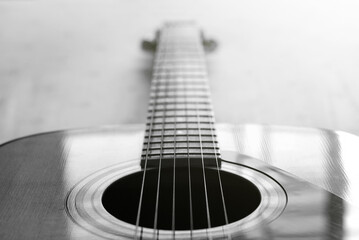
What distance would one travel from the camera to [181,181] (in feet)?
2.46

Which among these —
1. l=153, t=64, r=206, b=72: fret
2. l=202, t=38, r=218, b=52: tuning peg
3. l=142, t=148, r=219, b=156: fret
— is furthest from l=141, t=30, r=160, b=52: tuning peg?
l=142, t=148, r=219, b=156: fret

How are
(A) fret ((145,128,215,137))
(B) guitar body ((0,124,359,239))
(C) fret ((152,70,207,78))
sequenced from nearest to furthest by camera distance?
1. (B) guitar body ((0,124,359,239))
2. (A) fret ((145,128,215,137))
3. (C) fret ((152,70,207,78))

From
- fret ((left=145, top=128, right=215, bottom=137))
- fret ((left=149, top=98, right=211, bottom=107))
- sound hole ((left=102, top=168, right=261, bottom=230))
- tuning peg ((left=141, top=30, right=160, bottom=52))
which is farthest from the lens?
tuning peg ((left=141, top=30, right=160, bottom=52))

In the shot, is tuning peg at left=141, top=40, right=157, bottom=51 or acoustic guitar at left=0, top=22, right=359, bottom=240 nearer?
acoustic guitar at left=0, top=22, right=359, bottom=240

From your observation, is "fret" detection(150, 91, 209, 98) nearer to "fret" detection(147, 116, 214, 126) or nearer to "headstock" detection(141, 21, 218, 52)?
"fret" detection(147, 116, 214, 126)

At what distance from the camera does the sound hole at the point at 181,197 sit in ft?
2.35

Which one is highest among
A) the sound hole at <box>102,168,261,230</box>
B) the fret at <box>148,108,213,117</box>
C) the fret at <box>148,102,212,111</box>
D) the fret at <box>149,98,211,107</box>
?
the fret at <box>149,98,211,107</box>

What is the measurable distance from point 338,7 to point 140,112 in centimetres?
97

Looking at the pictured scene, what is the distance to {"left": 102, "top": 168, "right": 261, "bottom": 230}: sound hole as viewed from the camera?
0.72 meters

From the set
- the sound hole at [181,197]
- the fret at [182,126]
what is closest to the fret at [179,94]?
the fret at [182,126]

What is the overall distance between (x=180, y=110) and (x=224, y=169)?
0.21m

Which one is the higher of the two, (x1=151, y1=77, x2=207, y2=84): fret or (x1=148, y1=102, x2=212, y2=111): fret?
(x1=151, y1=77, x2=207, y2=84): fret

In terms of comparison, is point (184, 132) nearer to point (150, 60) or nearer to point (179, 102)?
point (179, 102)

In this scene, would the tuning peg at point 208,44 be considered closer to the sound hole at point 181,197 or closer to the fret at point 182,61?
the fret at point 182,61
